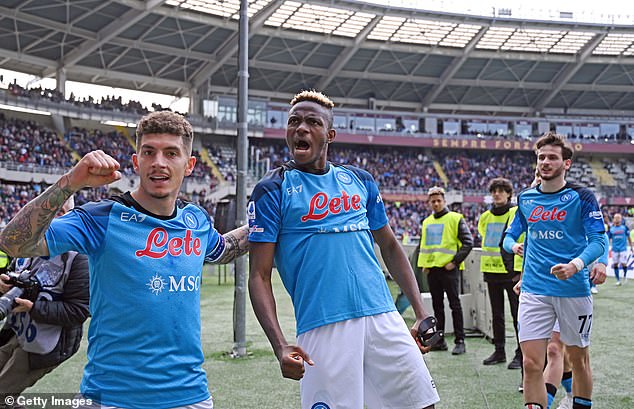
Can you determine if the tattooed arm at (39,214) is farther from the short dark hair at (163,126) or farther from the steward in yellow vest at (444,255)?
the steward in yellow vest at (444,255)

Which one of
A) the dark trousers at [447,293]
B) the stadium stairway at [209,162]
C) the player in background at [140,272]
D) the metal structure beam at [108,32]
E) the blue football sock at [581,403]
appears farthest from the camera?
the stadium stairway at [209,162]

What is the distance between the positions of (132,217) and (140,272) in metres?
0.24

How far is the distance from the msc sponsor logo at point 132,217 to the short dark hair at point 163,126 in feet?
1.05

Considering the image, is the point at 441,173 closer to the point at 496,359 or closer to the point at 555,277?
the point at 496,359

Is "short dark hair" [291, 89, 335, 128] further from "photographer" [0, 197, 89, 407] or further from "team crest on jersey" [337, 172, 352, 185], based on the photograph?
"photographer" [0, 197, 89, 407]

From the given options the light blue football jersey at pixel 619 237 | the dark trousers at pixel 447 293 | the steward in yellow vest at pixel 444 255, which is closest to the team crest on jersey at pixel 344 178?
the steward in yellow vest at pixel 444 255

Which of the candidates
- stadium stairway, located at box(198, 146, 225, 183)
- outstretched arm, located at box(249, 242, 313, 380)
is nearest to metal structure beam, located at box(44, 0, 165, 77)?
stadium stairway, located at box(198, 146, 225, 183)

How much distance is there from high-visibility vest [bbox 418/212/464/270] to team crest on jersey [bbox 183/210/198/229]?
5330mm

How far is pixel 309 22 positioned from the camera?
120ft

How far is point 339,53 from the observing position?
40.4m

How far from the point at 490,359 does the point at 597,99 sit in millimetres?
48521

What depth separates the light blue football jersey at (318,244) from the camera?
2.87m

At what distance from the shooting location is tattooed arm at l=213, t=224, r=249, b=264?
3.07m

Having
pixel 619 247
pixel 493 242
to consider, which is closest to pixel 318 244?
pixel 493 242
